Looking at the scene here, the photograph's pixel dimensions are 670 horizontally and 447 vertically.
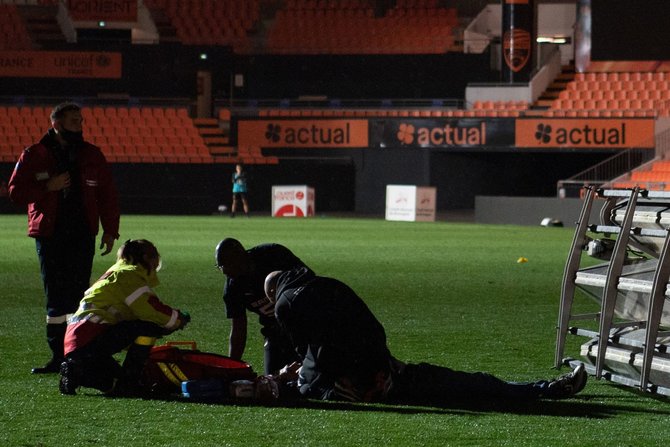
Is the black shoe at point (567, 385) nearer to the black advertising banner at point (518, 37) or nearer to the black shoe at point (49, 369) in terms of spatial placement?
the black shoe at point (49, 369)

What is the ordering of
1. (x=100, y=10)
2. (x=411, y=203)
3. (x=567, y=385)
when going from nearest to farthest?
(x=567, y=385) → (x=411, y=203) → (x=100, y=10)

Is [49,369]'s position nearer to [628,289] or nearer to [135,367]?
[135,367]

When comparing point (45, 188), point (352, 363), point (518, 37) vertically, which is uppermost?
point (518, 37)

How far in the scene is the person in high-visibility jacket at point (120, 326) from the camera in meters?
6.97

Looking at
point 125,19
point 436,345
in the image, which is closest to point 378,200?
point 125,19

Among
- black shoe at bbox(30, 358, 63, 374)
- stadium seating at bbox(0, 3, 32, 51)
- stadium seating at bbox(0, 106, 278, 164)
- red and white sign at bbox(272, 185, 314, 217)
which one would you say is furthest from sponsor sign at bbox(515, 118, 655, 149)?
black shoe at bbox(30, 358, 63, 374)

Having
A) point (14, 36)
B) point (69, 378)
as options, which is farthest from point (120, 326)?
point (14, 36)

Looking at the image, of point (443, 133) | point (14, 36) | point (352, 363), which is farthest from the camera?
point (14, 36)

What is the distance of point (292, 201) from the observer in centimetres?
3947

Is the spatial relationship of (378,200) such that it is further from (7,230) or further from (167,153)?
(7,230)

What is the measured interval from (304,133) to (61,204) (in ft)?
110

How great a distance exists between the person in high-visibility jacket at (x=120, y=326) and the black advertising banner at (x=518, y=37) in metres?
35.4

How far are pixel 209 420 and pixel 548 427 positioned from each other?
66.9 inches

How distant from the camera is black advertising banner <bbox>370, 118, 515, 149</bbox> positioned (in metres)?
39.7
